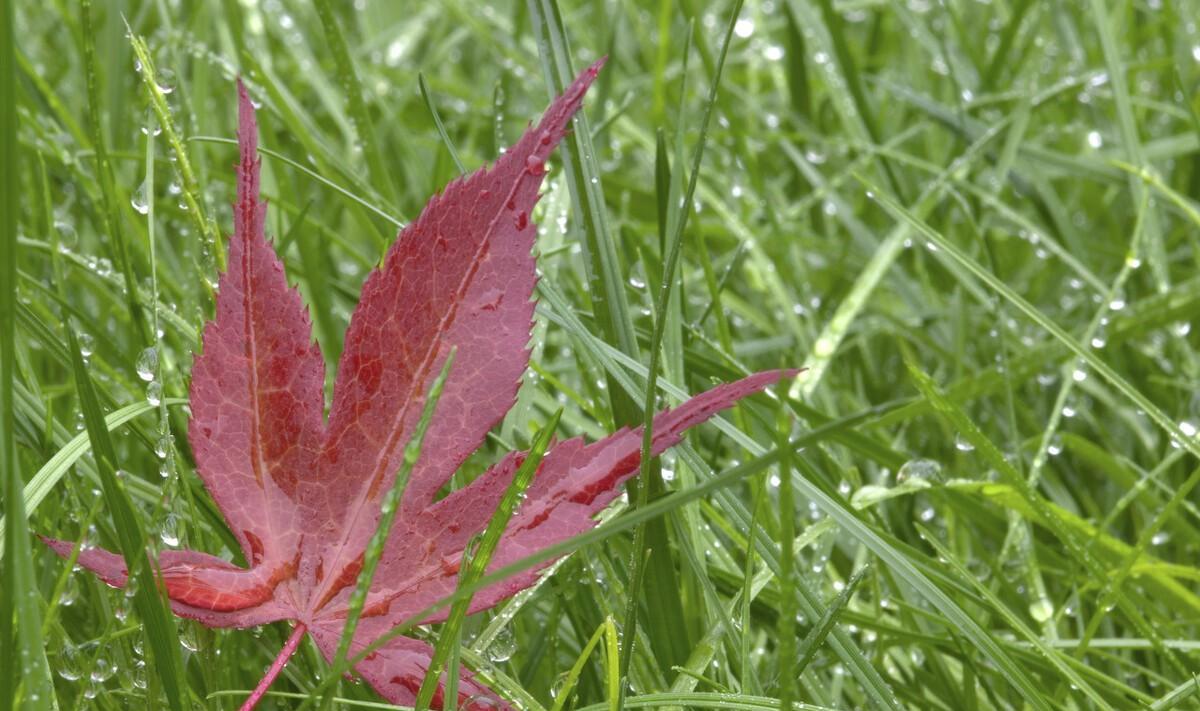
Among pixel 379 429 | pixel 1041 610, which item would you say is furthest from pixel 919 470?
pixel 379 429

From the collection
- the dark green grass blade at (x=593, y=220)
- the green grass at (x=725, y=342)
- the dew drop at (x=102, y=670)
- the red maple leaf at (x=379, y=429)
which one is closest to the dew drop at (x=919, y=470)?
the green grass at (x=725, y=342)

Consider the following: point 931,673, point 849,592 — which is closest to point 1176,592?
point 931,673

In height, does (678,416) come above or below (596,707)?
above

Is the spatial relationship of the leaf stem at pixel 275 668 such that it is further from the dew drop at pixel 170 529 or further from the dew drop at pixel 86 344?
the dew drop at pixel 86 344

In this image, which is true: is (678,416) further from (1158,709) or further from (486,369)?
(1158,709)

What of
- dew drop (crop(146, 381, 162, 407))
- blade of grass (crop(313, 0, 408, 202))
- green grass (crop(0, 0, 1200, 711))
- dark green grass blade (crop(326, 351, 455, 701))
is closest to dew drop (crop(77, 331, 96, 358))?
green grass (crop(0, 0, 1200, 711))

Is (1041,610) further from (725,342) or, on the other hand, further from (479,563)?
(479,563)
